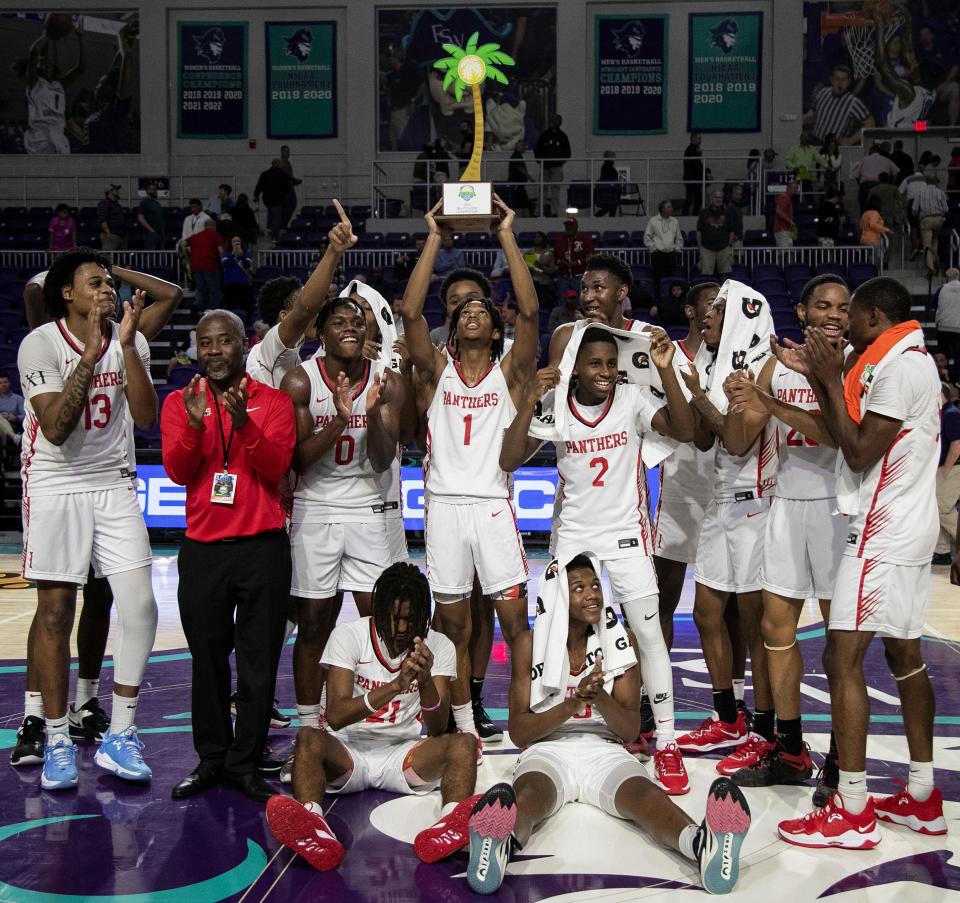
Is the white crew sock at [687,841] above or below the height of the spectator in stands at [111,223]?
below

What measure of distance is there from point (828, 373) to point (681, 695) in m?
2.81

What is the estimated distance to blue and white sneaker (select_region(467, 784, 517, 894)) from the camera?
13.0 ft

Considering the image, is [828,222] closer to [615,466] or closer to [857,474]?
[615,466]

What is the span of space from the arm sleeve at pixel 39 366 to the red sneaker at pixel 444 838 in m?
2.57

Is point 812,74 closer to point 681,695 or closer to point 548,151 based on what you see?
point 548,151

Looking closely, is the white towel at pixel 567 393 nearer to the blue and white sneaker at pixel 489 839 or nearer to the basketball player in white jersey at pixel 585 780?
the basketball player in white jersey at pixel 585 780

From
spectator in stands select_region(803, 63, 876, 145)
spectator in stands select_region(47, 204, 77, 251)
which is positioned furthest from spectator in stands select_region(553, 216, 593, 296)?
spectator in stands select_region(47, 204, 77, 251)

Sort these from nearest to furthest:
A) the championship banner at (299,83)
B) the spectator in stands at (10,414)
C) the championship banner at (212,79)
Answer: the spectator in stands at (10,414), the championship banner at (299,83), the championship banner at (212,79)

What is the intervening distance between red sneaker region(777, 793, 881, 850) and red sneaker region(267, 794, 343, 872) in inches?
67.4

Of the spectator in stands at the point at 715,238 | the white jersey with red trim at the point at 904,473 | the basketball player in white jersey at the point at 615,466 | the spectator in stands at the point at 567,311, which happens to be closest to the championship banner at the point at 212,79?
the spectator in stands at the point at 715,238

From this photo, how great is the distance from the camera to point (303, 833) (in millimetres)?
4148

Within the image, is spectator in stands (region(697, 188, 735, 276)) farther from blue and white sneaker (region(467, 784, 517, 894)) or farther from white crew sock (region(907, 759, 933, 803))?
blue and white sneaker (region(467, 784, 517, 894))

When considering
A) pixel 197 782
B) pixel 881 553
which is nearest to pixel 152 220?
pixel 197 782

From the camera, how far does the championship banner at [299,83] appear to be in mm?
21578
